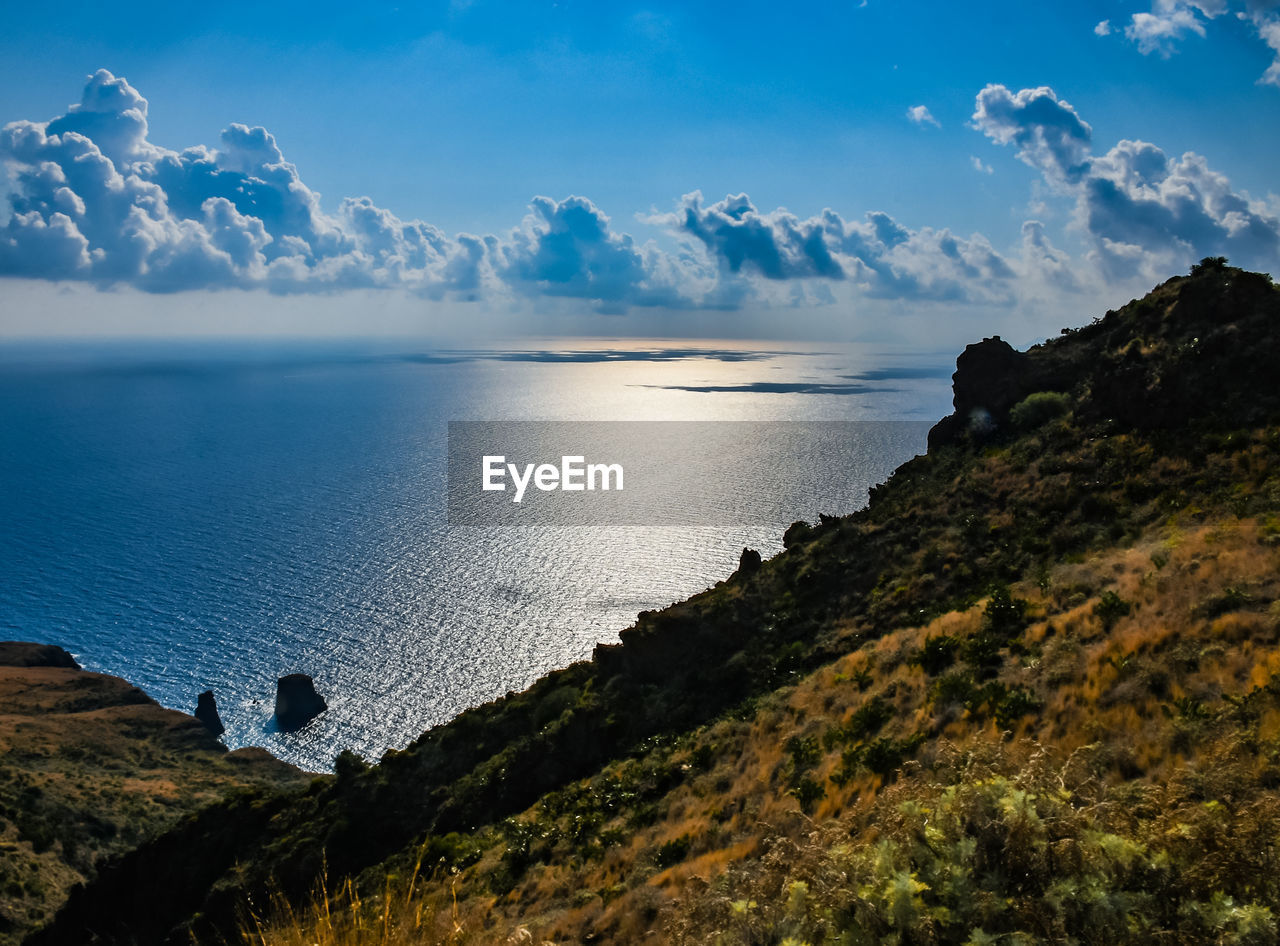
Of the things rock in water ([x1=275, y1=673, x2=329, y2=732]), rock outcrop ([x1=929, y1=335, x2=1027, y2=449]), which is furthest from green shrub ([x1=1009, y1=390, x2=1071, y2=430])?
rock in water ([x1=275, y1=673, x2=329, y2=732])

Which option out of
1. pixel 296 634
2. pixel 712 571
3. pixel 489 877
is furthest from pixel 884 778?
pixel 296 634

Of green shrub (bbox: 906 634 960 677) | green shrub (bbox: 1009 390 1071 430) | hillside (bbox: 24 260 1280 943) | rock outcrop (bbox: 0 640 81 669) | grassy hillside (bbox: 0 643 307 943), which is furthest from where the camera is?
rock outcrop (bbox: 0 640 81 669)

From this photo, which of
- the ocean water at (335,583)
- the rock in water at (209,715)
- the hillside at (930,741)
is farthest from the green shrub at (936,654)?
the rock in water at (209,715)

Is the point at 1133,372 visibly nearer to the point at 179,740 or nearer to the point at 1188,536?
the point at 1188,536

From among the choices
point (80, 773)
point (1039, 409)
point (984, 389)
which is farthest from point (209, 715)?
point (1039, 409)

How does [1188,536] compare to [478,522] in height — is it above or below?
above

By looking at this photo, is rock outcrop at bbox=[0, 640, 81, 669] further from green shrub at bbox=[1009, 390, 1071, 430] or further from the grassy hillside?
green shrub at bbox=[1009, 390, 1071, 430]

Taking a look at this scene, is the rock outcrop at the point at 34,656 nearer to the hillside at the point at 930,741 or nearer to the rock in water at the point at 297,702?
the rock in water at the point at 297,702
